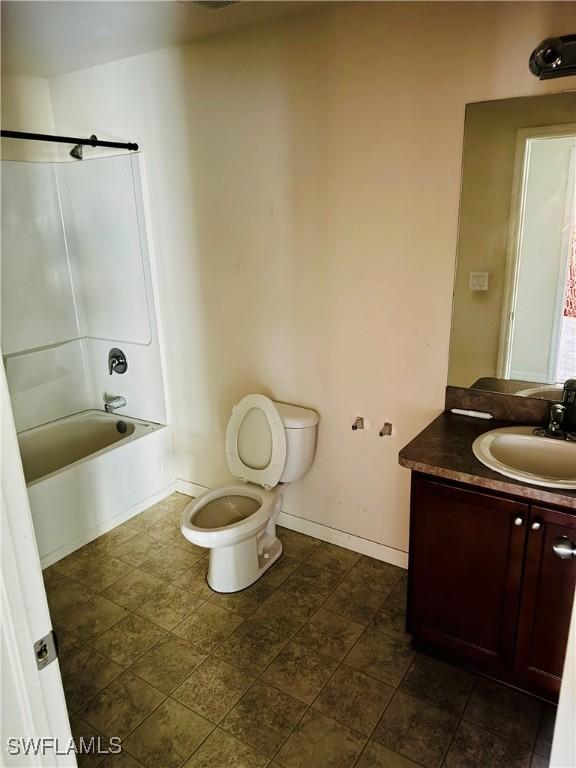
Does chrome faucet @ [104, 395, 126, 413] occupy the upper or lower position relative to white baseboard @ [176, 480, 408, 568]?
upper

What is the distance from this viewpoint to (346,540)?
279 centimetres

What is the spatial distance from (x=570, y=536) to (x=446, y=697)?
78cm

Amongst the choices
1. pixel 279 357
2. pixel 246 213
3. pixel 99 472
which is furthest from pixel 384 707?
pixel 246 213

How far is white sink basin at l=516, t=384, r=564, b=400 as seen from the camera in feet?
6.66

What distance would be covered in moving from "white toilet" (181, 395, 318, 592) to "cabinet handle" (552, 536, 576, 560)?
126 centimetres

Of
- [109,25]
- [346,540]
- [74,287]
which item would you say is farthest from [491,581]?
[74,287]

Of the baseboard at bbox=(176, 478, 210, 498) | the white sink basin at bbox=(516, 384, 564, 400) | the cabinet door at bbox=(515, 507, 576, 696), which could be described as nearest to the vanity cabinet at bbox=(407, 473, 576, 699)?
the cabinet door at bbox=(515, 507, 576, 696)

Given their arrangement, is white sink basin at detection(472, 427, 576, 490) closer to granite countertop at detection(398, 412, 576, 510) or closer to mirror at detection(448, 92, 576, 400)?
granite countertop at detection(398, 412, 576, 510)

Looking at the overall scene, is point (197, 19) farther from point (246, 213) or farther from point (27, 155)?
point (27, 155)

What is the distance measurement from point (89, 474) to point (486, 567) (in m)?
2.10

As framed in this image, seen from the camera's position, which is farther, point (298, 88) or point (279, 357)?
point (279, 357)

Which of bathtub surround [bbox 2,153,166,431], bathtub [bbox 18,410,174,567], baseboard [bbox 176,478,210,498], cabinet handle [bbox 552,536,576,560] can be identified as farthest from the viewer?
baseboard [bbox 176,478,210,498]

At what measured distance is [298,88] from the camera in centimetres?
234

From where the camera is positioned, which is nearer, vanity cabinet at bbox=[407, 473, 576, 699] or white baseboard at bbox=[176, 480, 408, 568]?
vanity cabinet at bbox=[407, 473, 576, 699]
